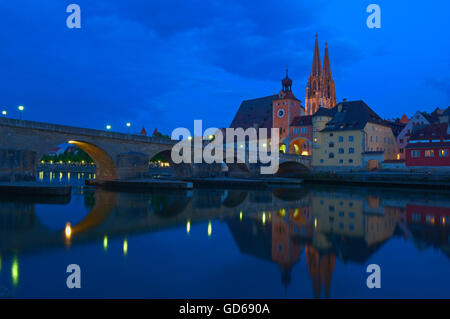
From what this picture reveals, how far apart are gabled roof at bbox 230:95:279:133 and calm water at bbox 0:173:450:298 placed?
72.2 meters

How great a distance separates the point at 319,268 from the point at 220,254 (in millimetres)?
3603

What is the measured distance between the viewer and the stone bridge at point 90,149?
31.0 m

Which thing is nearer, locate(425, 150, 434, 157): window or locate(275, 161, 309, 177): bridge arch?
locate(425, 150, 434, 157): window

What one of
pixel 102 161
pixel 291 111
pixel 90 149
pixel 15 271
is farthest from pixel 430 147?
pixel 15 271

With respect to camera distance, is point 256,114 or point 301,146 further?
point 256,114

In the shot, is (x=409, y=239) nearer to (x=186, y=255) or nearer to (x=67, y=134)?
(x=186, y=255)

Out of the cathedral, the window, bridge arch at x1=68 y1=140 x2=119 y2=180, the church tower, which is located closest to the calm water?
bridge arch at x1=68 y1=140 x2=119 y2=180

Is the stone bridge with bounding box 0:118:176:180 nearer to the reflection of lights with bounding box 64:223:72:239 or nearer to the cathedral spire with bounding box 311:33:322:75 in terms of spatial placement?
the reflection of lights with bounding box 64:223:72:239

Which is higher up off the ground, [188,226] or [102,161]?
[102,161]

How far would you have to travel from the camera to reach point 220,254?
12.2m

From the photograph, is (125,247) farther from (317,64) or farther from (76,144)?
(317,64)

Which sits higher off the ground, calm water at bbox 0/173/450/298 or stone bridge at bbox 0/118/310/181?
stone bridge at bbox 0/118/310/181

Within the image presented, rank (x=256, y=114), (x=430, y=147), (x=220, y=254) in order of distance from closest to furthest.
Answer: (x=220, y=254) → (x=430, y=147) → (x=256, y=114)

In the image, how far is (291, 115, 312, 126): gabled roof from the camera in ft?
255
